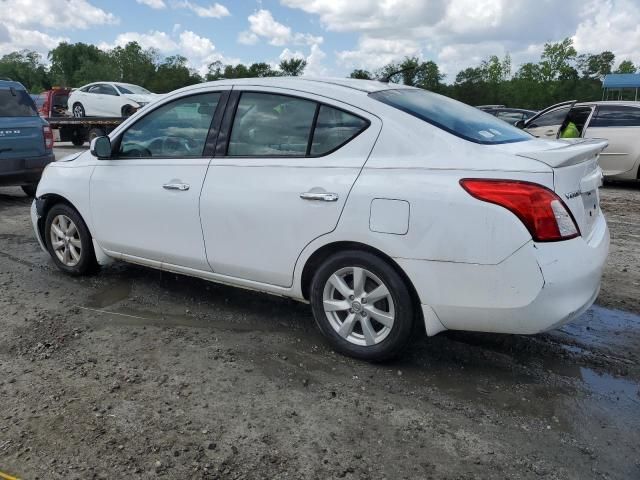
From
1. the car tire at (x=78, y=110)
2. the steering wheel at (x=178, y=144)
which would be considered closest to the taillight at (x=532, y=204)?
the steering wheel at (x=178, y=144)

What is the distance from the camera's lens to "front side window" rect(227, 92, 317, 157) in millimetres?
3568

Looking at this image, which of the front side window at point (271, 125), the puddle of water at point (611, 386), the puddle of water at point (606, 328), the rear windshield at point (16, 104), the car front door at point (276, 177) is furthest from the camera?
the rear windshield at point (16, 104)

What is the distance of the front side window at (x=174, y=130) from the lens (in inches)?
158

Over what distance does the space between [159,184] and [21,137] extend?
5.83 meters

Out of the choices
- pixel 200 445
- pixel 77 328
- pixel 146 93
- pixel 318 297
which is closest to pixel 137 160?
pixel 77 328

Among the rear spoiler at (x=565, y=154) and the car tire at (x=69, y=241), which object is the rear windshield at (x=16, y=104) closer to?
the car tire at (x=69, y=241)

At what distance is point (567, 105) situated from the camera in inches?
457

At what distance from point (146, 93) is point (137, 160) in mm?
17196

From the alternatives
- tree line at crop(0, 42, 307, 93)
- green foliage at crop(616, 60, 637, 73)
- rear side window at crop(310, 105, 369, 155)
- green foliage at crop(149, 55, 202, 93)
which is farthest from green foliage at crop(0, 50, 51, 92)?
rear side window at crop(310, 105, 369, 155)

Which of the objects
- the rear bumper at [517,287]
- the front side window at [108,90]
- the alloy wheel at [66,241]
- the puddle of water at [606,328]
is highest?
the front side window at [108,90]

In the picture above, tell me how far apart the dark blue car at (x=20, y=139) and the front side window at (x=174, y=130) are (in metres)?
5.06

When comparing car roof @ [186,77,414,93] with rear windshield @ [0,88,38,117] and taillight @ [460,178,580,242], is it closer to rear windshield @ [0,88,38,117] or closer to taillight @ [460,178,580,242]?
taillight @ [460,178,580,242]

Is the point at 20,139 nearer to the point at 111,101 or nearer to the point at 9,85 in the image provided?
the point at 9,85

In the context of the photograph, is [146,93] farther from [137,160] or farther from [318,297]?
[318,297]
